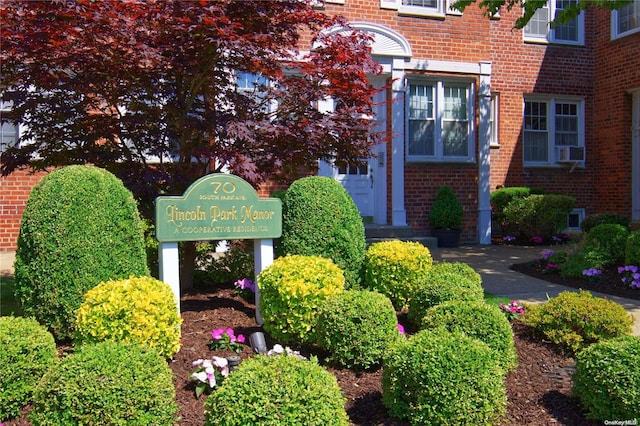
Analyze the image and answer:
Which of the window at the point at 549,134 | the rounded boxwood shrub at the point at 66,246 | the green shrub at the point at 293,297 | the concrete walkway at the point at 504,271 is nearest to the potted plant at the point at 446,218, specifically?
the concrete walkway at the point at 504,271

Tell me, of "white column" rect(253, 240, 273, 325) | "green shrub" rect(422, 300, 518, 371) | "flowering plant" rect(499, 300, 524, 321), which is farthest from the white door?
"green shrub" rect(422, 300, 518, 371)

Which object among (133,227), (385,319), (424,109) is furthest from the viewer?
(424,109)

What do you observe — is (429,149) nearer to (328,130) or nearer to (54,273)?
(328,130)

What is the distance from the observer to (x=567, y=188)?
14.8m

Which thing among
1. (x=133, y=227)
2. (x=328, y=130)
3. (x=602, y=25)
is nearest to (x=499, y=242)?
(x=602, y=25)

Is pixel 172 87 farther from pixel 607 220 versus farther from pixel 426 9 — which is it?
pixel 607 220

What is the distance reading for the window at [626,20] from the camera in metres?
13.8

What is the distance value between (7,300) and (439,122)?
955 cm

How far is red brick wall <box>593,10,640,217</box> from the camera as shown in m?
14.0

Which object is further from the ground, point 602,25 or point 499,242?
point 602,25

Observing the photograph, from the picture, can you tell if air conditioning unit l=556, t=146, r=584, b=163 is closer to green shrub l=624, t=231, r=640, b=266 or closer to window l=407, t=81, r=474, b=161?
window l=407, t=81, r=474, b=161

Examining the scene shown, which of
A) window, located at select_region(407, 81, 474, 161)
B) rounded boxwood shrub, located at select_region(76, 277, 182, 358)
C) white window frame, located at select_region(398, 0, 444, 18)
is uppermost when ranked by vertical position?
white window frame, located at select_region(398, 0, 444, 18)

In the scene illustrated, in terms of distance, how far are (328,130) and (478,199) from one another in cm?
768

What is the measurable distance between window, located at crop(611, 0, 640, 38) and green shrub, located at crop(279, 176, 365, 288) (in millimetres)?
12221
